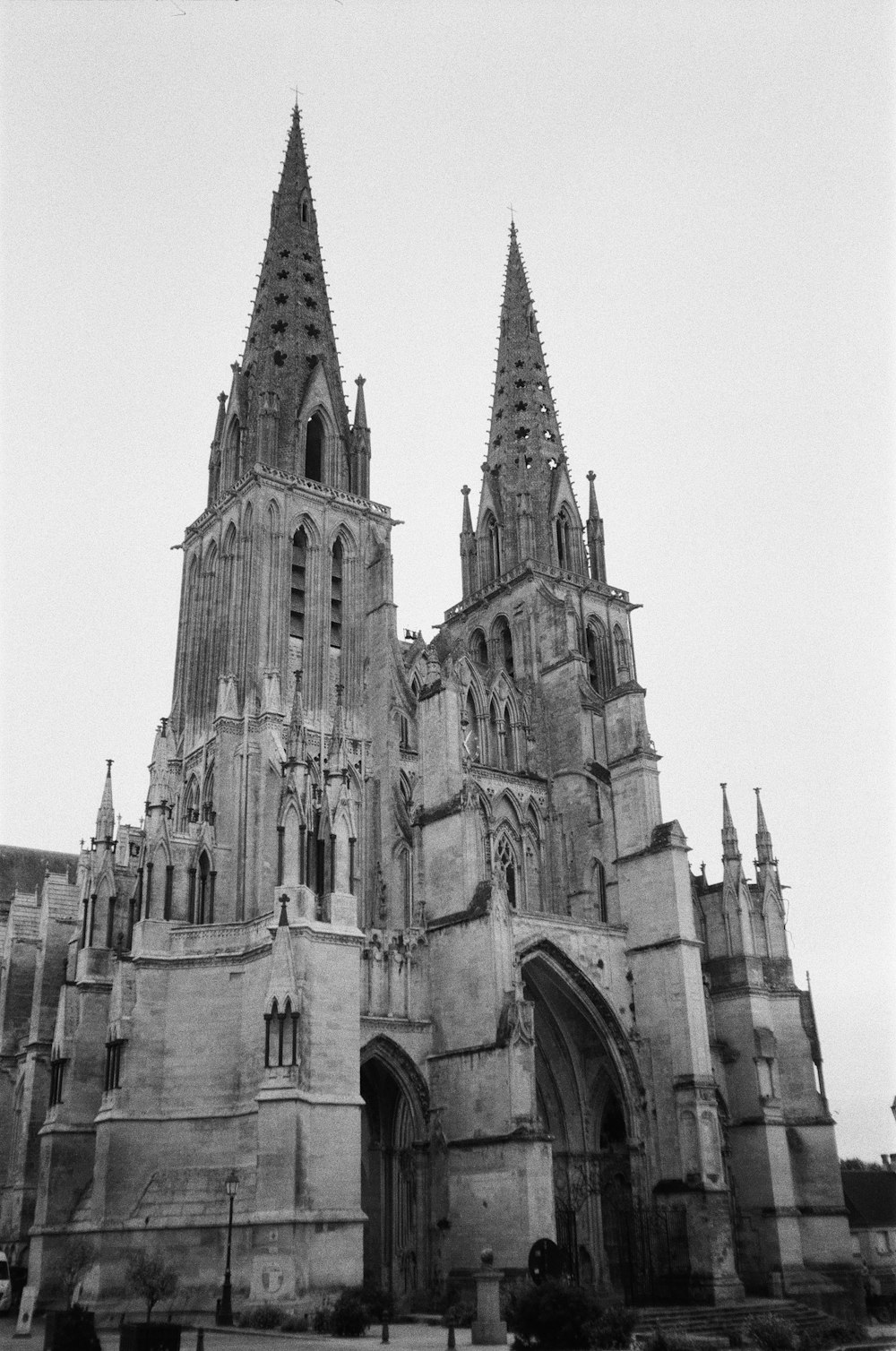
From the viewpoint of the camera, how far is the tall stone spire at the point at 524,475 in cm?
4853

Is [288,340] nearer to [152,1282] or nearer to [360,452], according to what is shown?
[360,452]

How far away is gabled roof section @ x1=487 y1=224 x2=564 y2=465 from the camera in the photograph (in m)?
51.3

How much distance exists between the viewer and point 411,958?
33.0 metres

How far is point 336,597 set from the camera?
4072cm

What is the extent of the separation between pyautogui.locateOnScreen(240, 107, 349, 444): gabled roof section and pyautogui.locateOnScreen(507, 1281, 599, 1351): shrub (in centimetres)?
2919

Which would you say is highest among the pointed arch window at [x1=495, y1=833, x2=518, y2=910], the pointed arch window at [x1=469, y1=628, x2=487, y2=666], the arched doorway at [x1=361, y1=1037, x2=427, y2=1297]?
the pointed arch window at [x1=469, y1=628, x2=487, y2=666]

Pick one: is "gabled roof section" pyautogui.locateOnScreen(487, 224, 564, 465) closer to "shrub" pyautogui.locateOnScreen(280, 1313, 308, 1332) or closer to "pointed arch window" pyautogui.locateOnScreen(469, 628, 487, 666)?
"pointed arch window" pyautogui.locateOnScreen(469, 628, 487, 666)

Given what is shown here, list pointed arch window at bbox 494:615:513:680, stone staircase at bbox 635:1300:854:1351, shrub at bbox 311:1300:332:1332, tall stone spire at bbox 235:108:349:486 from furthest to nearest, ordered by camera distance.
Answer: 1. pointed arch window at bbox 494:615:513:680
2. tall stone spire at bbox 235:108:349:486
3. stone staircase at bbox 635:1300:854:1351
4. shrub at bbox 311:1300:332:1332

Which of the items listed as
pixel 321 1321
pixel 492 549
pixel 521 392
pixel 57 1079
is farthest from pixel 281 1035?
pixel 521 392

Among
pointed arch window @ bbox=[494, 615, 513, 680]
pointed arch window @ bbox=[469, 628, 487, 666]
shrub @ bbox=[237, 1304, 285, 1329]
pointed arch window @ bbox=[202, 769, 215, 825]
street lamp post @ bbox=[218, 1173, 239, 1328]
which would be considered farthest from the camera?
pointed arch window @ bbox=[469, 628, 487, 666]

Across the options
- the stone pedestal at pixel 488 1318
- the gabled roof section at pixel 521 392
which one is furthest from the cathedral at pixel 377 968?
the gabled roof section at pixel 521 392

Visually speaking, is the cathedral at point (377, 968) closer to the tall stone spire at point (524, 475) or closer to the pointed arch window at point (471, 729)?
the pointed arch window at point (471, 729)

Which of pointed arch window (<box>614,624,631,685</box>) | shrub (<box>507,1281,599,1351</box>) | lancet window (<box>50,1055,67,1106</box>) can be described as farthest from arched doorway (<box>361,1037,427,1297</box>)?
pointed arch window (<box>614,624,631,685</box>)

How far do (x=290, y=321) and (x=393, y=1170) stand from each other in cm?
2844
